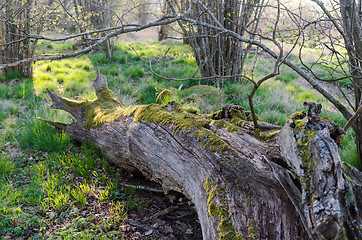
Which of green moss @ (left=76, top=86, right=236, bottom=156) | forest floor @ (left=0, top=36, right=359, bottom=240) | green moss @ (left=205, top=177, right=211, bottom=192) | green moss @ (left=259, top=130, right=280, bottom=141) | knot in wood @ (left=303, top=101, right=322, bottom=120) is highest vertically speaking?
knot in wood @ (left=303, top=101, right=322, bottom=120)

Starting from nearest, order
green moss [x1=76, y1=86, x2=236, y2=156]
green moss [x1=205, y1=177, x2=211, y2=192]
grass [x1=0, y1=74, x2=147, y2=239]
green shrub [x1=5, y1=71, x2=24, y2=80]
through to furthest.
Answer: green moss [x1=205, y1=177, x2=211, y2=192] < green moss [x1=76, y1=86, x2=236, y2=156] < grass [x1=0, y1=74, x2=147, y2=239] < green shrub [x1=5, y1=71, x2=24, y2=80]

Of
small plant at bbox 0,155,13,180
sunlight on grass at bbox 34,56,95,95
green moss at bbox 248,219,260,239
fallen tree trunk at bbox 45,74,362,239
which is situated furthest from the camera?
sunlight on grass at bbox 34,56,95,95

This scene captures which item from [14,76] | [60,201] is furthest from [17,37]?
[60,201]

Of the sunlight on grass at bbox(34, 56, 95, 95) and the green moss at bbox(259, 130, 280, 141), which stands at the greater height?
the green moss at bbox(259, 130, 280, 141)

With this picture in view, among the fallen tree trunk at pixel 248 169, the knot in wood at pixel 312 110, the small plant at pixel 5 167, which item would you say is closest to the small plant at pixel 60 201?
the fallen tree trunk at pixel 248 169

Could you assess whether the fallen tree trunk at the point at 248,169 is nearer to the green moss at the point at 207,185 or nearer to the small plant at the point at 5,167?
the green moss at the point at 207,185

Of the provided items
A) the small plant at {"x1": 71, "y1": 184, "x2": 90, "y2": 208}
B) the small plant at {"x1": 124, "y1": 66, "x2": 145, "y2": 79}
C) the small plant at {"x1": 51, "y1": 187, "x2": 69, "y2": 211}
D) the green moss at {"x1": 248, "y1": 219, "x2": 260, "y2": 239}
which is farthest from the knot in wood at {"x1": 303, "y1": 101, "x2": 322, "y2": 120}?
the small plant at {"x1": 124, "y1": 66, "x2": 145, "y2": 79}

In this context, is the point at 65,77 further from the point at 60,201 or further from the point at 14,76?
the point at 60,201

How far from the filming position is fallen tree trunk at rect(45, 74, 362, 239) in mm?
1424

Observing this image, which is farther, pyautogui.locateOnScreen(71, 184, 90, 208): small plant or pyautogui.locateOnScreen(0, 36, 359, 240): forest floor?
pyautogui.locateOnScreen(71, 184, 90, 208): small plant

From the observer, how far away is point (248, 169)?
6.67 ft

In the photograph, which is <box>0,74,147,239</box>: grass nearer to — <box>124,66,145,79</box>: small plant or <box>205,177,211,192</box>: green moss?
<box>205,177,211,192</box>: green moss

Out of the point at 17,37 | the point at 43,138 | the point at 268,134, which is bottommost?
the point at 43,138

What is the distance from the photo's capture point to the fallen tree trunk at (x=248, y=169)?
142 cm
